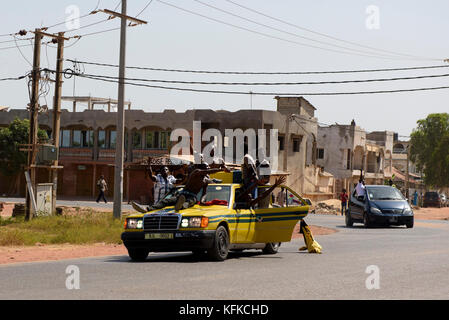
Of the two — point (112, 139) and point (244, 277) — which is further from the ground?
point (112, 139)

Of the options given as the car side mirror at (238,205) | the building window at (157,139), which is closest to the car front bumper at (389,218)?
the car side mirror at (238,205)

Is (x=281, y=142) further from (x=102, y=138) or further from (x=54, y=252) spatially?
(x=54, y=252)

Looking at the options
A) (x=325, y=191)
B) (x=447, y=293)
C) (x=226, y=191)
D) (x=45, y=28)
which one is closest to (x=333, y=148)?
(x=325, y=191)

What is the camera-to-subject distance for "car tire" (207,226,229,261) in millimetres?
15414

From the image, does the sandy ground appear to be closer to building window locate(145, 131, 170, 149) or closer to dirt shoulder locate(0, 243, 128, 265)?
dirt shoulder locate(0, 243, 128, 265)

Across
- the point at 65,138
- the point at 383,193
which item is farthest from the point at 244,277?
the point at 65,138

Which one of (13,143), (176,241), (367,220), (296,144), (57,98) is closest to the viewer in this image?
(176,241)

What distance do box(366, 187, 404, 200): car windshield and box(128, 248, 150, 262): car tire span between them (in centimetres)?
1749

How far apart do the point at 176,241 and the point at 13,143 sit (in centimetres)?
5034

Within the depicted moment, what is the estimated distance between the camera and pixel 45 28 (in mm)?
30938

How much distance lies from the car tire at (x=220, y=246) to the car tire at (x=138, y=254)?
1.36m

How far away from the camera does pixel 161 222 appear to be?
15.5 m
